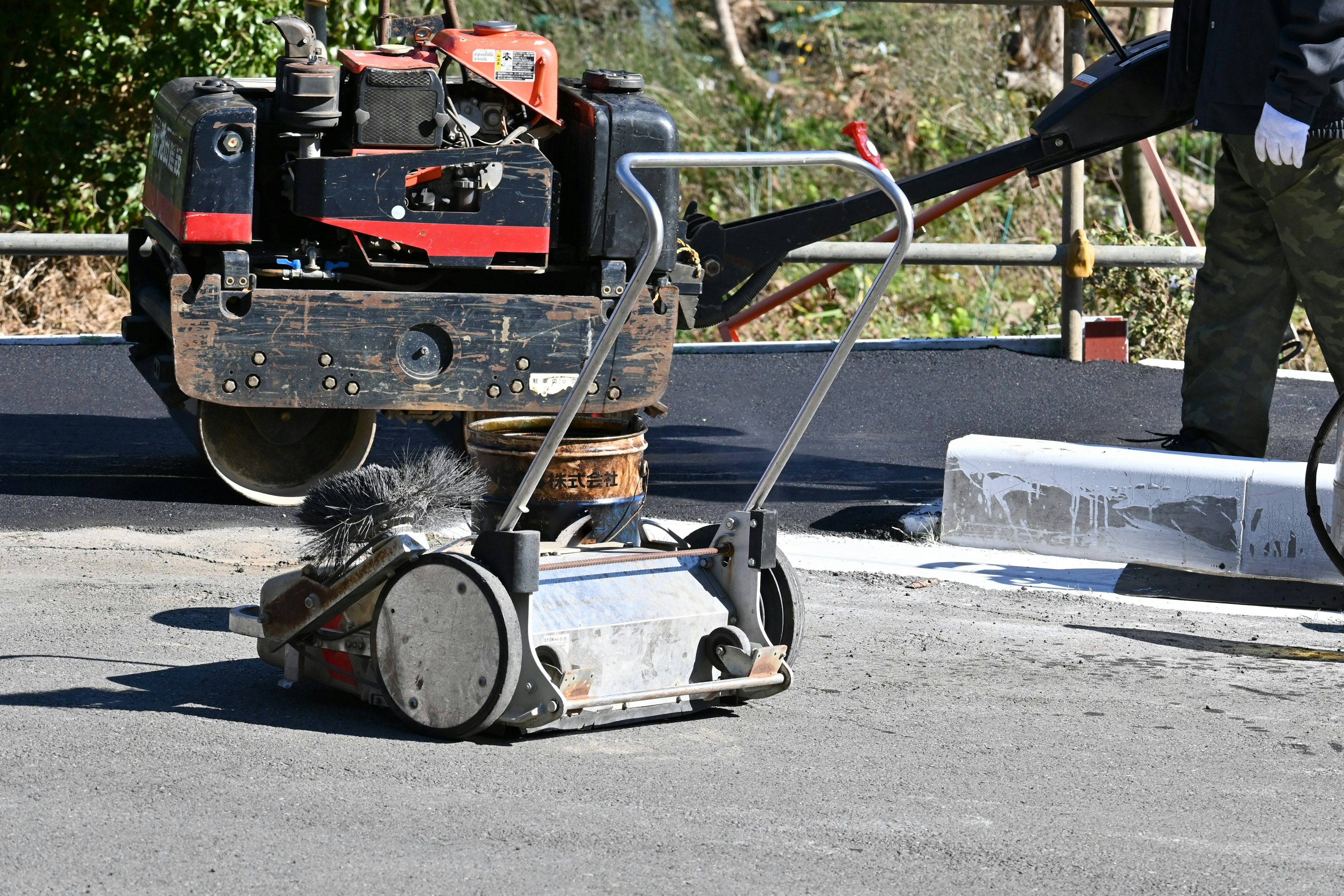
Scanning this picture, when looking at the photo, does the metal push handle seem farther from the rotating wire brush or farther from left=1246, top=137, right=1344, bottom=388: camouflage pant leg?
left=1246, top=137, right=1344, bottom=388: camouflage pant leg

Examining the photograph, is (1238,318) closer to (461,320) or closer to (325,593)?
(461,320)

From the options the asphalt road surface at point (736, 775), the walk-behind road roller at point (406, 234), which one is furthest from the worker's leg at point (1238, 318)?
the asphalt road surface at point (736, 775)

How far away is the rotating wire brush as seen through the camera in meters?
4.07

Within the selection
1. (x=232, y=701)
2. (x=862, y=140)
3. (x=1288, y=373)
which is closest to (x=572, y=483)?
(x=232, y=701)

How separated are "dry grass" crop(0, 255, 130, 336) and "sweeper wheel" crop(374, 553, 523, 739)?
7.40m

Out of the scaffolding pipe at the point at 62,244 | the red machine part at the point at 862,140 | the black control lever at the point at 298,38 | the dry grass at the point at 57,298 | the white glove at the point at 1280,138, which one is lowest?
the dry grass at the point at 57,298

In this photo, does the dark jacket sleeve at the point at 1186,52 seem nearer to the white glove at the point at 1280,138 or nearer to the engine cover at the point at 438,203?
the white glove at the point at 1280,138

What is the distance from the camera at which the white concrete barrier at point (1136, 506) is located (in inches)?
220

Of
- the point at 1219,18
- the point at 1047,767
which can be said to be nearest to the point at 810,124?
the point at 1219,18

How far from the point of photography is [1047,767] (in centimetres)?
382

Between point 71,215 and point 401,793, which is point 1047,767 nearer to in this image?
point 401,793

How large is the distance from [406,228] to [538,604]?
229cm

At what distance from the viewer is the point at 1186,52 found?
620 centimetres

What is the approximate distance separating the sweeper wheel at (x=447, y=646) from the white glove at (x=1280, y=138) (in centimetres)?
332
